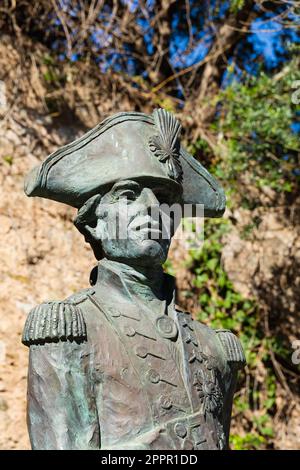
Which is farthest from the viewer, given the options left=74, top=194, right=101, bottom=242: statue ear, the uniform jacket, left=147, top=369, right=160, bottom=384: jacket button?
left=74, top=194, right=101, bottom=242: statue ear

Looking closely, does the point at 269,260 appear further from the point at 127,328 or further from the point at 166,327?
the point at 127,328

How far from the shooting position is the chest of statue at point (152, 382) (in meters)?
Answer: 2.83

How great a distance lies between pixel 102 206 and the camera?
3203 mm

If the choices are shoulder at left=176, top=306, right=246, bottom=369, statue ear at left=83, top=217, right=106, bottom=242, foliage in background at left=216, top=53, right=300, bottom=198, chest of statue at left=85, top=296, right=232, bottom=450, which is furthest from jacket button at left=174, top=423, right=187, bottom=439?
foliage in background at left=216, top=53, right=300, bottom=198

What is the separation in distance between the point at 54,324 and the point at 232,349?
772 millimetres

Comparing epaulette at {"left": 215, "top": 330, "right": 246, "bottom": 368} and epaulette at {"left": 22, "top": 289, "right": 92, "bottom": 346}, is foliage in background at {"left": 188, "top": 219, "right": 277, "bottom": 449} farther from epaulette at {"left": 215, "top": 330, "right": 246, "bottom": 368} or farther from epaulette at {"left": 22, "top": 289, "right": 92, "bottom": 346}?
epaulette at {"left": 22, "top": 289, "right": 92, "bottom": 346}

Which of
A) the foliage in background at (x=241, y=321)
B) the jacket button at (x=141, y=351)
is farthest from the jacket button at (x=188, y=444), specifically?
the foliage in background at (x=241, y=321)

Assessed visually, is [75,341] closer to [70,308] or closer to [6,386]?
[70,308]

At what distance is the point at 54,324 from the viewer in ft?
9.43

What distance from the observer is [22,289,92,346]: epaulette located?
286 centimetres

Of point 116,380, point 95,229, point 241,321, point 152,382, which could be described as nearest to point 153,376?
point 152,382

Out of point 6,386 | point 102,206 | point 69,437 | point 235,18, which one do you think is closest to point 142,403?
point 69,437

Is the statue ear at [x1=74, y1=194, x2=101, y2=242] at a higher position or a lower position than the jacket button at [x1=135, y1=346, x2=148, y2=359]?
higher
